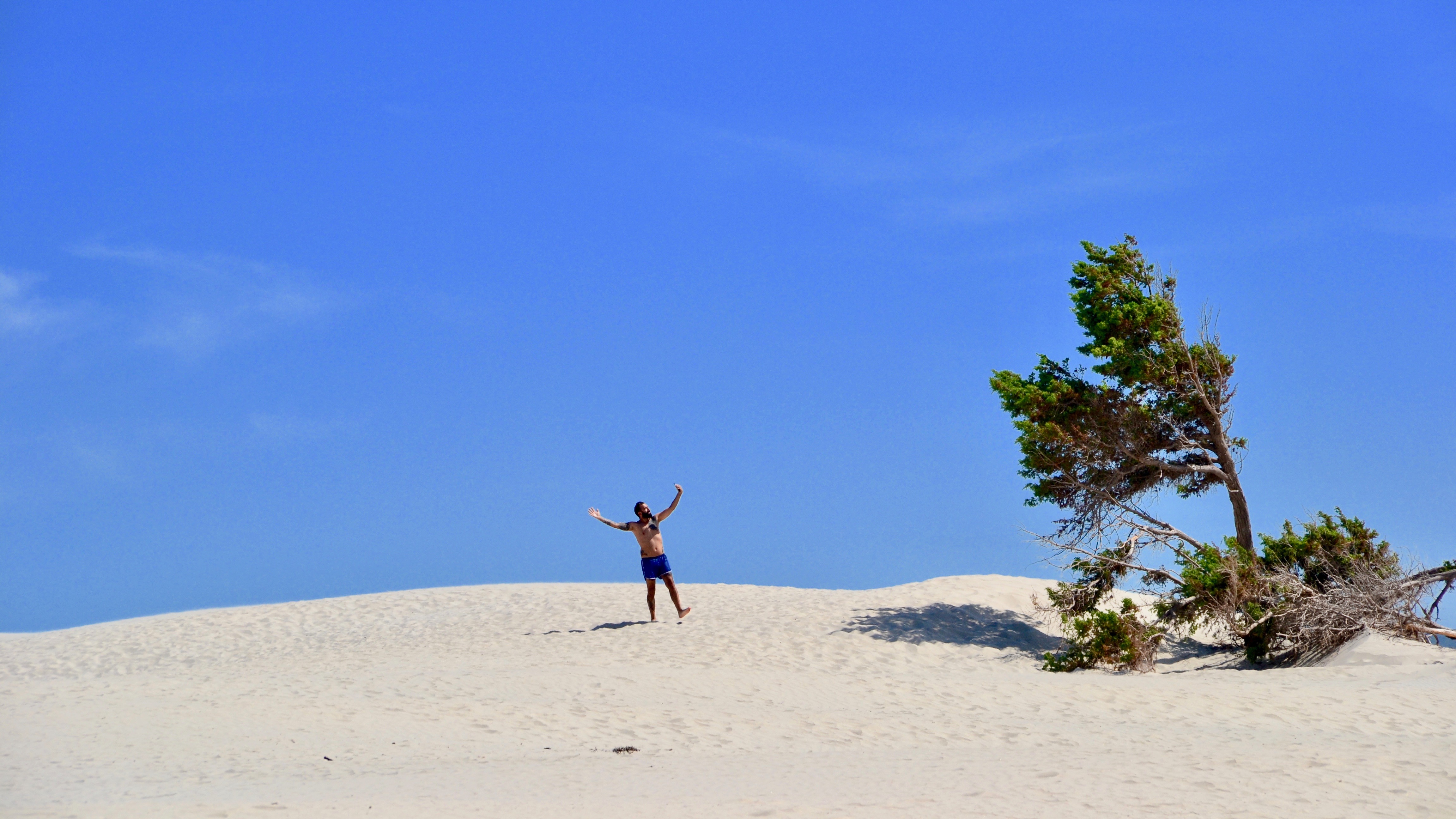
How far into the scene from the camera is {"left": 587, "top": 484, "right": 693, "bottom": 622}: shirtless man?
59.1ft

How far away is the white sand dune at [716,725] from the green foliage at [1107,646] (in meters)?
0.67

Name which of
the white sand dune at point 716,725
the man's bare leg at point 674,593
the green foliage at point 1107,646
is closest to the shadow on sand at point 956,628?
the white sand dune at point 716,725

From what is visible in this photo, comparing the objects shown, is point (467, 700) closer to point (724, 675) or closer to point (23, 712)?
point (724, 675)

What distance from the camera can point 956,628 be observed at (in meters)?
20.0

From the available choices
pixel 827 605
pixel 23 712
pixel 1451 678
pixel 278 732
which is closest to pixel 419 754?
pixel 278 732

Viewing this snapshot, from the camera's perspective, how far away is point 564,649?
677 inches

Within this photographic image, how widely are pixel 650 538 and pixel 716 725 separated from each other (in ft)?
20.3

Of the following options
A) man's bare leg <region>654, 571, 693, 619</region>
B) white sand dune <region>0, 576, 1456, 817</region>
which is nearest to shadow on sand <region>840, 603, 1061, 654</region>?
white sand dune <region>0, 576, 1456, 817</region>

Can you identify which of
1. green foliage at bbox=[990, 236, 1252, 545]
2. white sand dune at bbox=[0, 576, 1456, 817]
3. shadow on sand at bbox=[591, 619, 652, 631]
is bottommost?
white sand dune at bbox=[0, 576, 1456, 817]

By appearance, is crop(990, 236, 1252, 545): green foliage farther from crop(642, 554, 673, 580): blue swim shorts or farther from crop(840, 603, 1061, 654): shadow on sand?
crop(642, 554, 673, 580): blue swim shorts

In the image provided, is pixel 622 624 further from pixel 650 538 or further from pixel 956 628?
pixel 956 628

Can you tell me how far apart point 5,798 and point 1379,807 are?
1196cm

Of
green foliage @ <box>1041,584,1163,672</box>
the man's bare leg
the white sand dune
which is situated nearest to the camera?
the white sand dune

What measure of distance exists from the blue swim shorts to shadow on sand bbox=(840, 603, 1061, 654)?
3.48 m
